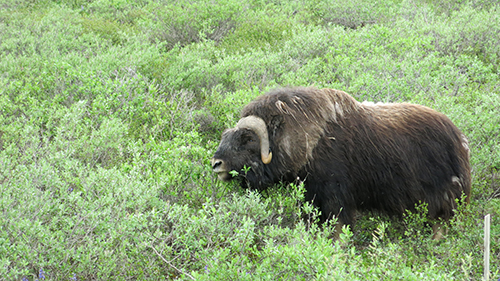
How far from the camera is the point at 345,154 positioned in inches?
146

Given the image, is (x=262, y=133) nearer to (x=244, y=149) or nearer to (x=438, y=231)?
(x=244, y=149)

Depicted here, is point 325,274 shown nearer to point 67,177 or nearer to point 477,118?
point 67,177

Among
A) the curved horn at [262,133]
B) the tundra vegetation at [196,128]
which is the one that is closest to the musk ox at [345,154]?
the curved horn at [262,133]

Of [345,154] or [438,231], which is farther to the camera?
[438,231]

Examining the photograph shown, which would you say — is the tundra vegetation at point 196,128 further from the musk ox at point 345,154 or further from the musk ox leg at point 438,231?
the musk ox at point 345,154

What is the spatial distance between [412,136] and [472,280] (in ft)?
4.20

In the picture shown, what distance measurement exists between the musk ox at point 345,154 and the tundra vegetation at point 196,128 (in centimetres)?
22

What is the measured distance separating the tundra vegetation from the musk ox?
0.72 ft

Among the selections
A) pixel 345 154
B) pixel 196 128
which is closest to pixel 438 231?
pixel 345 154

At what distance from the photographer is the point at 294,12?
10750mm

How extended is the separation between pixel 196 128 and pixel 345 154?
192cm

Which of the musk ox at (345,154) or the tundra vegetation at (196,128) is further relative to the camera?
the musk ox at (345,154)

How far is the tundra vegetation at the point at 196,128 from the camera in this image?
113 inches

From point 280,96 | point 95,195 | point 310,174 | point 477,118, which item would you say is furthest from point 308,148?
point 477,118
